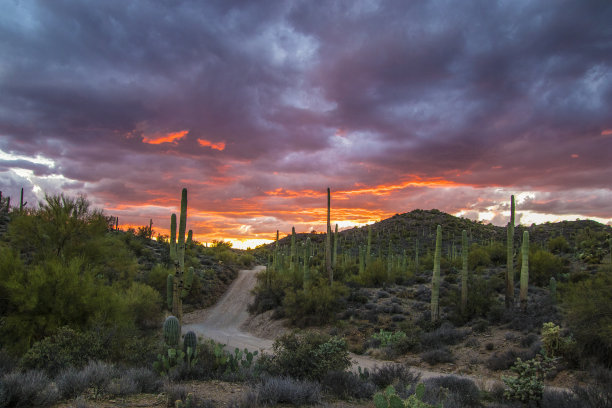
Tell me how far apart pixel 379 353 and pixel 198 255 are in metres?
39.4

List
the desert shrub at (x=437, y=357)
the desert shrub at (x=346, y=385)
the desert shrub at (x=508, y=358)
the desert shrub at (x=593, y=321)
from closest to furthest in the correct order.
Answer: the desert shrub at (x=346, y=385)
the desert shrub at (x=593, y=321)
the desert shrub at (x=508, y=358)
the desert shrub at (x=437, y=357)

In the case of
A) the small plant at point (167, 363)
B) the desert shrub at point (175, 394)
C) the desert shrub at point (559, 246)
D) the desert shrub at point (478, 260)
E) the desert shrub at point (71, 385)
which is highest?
the desert shrub at point (559, 246)

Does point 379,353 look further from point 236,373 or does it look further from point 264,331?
point 264,331

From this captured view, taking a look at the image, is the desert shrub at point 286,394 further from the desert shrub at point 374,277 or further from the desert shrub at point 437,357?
the desert shrub at point 374,277

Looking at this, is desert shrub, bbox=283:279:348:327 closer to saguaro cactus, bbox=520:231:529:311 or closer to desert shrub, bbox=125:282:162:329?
desert shrub, bbox=125:282:162:329

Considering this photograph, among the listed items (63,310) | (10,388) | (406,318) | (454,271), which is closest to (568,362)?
(406,318)

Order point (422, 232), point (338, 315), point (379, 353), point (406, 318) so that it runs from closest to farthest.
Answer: point (379, 353)
point (406, 318)
point (338, 315)
point (422, 232)

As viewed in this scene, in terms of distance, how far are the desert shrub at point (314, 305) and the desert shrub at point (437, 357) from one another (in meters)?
8.24

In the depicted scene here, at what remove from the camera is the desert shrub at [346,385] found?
8656mm

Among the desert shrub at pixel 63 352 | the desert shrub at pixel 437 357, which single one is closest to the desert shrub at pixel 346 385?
the desert shrub at pixel 63 352

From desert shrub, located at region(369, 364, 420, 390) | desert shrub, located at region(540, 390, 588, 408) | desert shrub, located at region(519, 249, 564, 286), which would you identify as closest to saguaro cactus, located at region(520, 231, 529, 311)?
desert shrub, located at region(519, 249, 564, 286)

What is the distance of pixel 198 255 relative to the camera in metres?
51.9

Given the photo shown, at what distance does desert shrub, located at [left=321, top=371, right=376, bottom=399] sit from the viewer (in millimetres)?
8656

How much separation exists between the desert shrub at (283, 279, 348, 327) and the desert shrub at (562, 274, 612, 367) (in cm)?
1322
